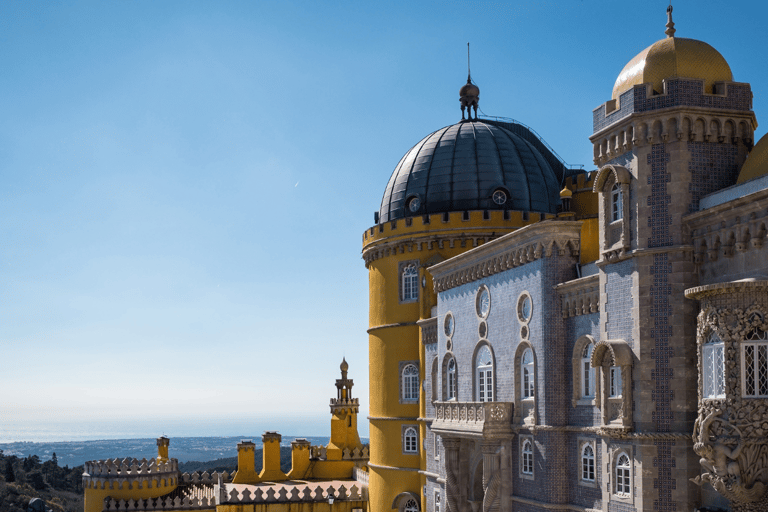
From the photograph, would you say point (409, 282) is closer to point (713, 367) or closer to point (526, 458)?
point (526, 458)

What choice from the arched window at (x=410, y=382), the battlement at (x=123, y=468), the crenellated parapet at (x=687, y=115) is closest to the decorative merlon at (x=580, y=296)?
the crenellated parapet at (x=687, y=115)

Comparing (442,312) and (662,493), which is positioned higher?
(442,312)

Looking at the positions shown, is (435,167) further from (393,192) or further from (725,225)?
(725,225)

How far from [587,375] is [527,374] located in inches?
121

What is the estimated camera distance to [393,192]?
141 feet

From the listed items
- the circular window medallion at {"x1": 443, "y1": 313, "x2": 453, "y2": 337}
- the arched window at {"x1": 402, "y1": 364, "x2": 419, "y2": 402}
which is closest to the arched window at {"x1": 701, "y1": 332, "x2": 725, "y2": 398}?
the circular window medallion at {"x1": 443, "y1": 313, "x2": 453, "y2": 337}

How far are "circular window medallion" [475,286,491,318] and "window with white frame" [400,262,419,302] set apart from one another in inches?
310

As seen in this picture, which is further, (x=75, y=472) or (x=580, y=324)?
(x=75, y=472)

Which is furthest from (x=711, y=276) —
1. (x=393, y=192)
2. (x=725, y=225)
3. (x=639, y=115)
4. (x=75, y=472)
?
(x=75, y=472)

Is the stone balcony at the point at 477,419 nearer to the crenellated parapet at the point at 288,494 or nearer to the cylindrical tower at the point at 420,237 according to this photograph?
the cylindrical tower at the point at 420,237

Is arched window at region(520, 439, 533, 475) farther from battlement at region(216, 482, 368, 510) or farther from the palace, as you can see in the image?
battlement at region(216, 482, 368, 510)

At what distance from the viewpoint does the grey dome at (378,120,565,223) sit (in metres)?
40.5

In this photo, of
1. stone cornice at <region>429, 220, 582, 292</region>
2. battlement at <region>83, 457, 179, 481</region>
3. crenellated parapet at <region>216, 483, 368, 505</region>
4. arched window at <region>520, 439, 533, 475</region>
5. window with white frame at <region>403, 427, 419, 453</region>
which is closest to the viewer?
stone cornice at <region>429, 220, 582, 292</region>

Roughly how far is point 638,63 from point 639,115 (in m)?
1.81
